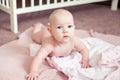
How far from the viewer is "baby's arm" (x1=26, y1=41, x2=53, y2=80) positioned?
975 millimetres

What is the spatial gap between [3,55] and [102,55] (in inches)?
19.0

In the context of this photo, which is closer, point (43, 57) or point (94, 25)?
point (43, 57)

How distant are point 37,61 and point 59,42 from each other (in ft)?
0.44

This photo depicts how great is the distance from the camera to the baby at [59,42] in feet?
3.23

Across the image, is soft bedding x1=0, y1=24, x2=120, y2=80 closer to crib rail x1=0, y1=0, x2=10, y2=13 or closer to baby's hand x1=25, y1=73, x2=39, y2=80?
baby's hand x1=25, y1=73, x2=39, y2=80

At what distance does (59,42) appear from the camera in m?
1.06

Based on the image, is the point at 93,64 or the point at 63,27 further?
the point at 93,64

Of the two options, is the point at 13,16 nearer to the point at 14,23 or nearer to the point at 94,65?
the point at 14,23

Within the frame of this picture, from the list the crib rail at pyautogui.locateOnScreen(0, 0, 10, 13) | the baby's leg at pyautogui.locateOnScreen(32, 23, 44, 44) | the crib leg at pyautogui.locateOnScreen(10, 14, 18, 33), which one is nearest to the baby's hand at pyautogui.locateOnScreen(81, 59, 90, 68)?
the baby's leg at pyautogui.locateOnScreen(32, 23, 44, 44)

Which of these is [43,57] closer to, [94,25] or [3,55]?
[3,55]

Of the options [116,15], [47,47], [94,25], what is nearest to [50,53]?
[47,47]

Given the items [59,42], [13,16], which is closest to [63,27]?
[59,42]

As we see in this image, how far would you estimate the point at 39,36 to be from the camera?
1284 millimetres

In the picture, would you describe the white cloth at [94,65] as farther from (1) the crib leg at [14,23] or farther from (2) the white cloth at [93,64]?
(1) the crib leg at [14,23]
